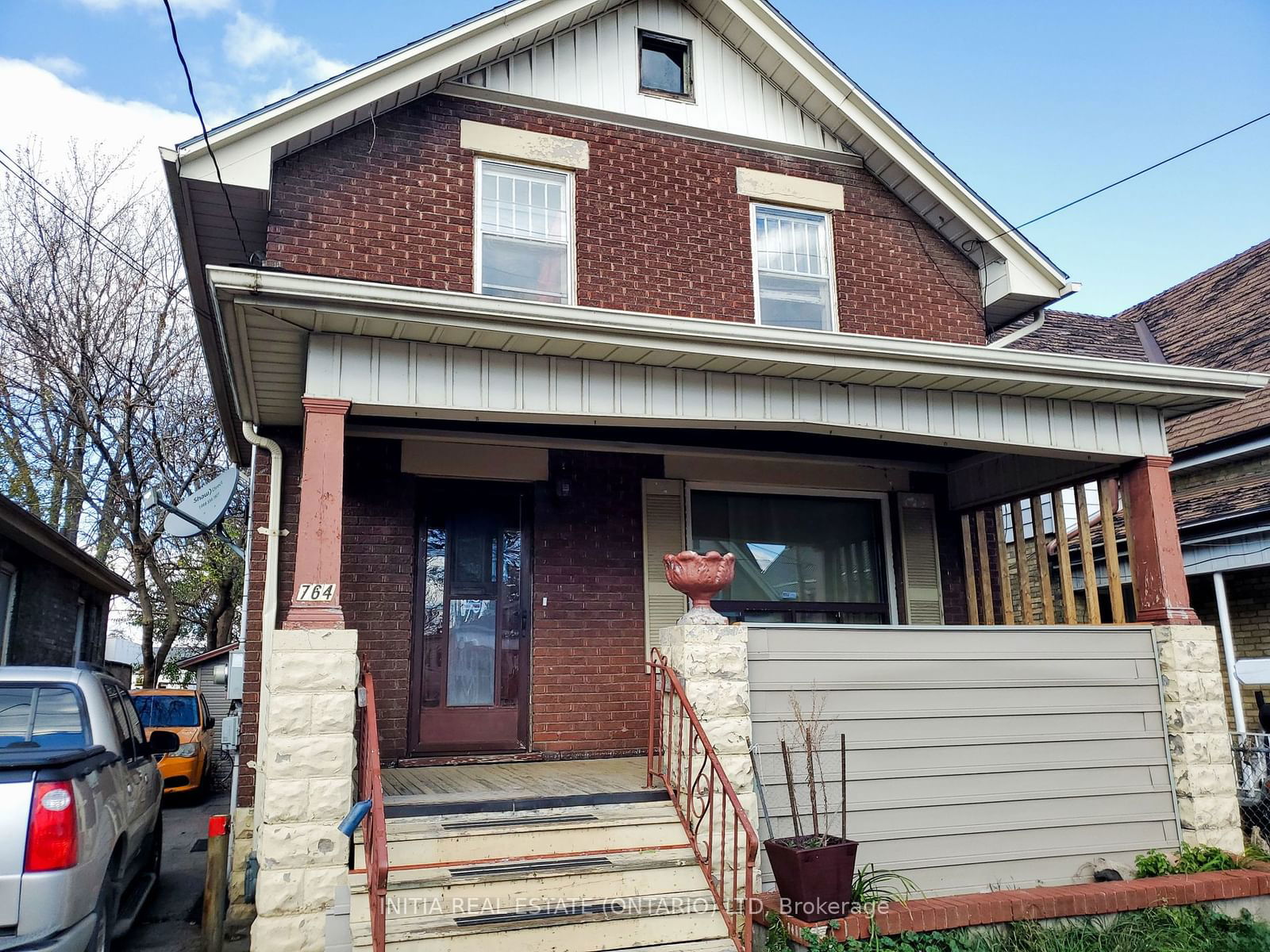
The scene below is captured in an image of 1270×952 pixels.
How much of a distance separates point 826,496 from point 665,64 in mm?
4340

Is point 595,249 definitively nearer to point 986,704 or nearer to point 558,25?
point 558,25

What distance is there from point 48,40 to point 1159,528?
49.1ft

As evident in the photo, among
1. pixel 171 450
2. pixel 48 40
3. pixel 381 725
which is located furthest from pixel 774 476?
pixel 171 450

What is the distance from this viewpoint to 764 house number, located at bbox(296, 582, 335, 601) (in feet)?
16.6

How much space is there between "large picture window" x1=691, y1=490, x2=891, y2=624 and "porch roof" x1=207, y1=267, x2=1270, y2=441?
7.82 feet

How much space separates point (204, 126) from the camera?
660 cm

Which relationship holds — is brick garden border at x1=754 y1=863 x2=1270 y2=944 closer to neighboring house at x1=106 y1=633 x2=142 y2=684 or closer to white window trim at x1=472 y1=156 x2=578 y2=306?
white window trim at x1=472 y1=156 x2=578 y2=306

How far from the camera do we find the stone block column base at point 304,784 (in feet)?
15.3

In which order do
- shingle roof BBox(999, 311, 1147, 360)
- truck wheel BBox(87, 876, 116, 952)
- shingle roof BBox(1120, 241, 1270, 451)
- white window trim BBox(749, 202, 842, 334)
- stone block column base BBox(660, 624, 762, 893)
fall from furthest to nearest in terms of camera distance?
shingle roof BBox(999, 311, 1147, 360), shingle roof BBox(1120, 241, 1270, 451), white window trim BBox(749, 202, 842, 334), stone block column base BBox(660, 624, 762, 893), truck wheel BBox(87, 876, 116, 952)

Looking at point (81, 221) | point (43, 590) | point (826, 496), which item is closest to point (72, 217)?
point (81, 221)

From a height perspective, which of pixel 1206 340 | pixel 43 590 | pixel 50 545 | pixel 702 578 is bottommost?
pixel 702 578

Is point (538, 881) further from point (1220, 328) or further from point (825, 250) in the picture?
point (1220, 328)

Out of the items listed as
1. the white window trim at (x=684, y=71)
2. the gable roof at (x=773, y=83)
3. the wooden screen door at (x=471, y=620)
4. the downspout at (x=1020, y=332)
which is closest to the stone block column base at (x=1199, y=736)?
the downspout at (x=1020, y=332)

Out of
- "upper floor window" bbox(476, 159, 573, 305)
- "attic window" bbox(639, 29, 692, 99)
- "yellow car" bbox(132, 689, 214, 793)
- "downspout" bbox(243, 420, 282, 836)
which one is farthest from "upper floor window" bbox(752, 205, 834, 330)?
"yellow car" bbox(132, 689, 214, 793)
